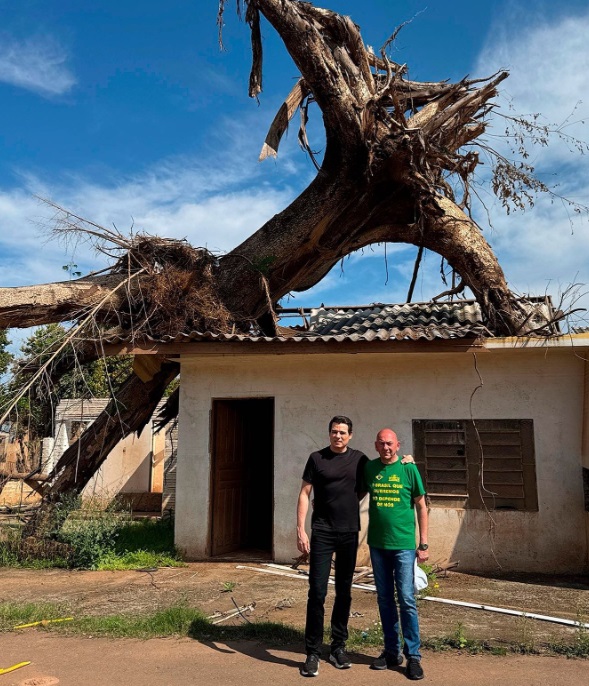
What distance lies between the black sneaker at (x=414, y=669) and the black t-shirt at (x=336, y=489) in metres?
0.91

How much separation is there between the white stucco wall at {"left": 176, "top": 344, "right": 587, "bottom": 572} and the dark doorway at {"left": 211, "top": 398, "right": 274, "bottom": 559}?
28 cm

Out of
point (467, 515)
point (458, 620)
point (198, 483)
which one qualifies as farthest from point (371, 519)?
point (198, 483)

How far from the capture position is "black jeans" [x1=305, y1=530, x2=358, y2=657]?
160 inches

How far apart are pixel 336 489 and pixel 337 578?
0.65 m

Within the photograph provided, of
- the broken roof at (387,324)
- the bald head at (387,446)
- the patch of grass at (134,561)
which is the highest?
the broken roof at (387,324)

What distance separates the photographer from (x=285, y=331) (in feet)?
35.7

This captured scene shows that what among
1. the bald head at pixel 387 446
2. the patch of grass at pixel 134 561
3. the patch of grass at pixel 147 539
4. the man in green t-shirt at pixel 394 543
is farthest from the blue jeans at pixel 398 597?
the patch of grass at pixel 147 539

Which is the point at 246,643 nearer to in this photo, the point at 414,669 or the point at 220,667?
the point at 220,667

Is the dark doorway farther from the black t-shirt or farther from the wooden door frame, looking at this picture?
the black t-shirt

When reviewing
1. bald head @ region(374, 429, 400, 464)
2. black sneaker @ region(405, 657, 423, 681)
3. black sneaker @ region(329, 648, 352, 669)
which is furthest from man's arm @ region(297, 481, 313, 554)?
black sneaker @ region(405, 657, 423, 681)

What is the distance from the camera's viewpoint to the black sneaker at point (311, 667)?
3.87 meters

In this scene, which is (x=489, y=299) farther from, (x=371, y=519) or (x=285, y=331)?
(x=371, y=519)

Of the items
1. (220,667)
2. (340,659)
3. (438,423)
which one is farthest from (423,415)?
(220,667)

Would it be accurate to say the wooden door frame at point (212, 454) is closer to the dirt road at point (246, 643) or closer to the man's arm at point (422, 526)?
the dirt road at point (246, 643)
